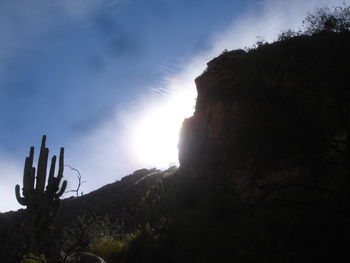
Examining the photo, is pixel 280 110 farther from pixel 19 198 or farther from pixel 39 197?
pixel 19 198

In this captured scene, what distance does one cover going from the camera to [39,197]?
53.0ft

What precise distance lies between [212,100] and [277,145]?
548 centimetres

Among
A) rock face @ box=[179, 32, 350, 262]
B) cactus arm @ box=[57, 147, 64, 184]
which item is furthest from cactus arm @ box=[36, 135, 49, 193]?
rock face @ box=[179, 32, 350, 262]

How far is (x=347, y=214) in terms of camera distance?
1134cm

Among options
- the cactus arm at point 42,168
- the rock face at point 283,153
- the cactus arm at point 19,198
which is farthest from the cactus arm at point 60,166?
the rock face at point 283,153

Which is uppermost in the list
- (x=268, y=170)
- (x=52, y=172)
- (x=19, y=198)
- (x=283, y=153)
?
(x=52, y=172)

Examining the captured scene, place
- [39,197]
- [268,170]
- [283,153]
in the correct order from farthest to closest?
[39,197] → [268,170] → [283,153]

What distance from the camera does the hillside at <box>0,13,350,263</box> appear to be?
37.8ft

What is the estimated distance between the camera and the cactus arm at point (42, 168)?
53.4 feet

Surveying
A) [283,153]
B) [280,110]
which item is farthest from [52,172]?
[280,110]

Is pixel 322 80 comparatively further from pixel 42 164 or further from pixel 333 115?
pixel 42 164

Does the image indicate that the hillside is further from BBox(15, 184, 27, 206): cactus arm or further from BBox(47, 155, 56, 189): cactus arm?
BBox(15, 184, 27, 206): cactus arm

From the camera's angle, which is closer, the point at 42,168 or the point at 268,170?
the point at 268,170

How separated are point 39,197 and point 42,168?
4.11 feet
